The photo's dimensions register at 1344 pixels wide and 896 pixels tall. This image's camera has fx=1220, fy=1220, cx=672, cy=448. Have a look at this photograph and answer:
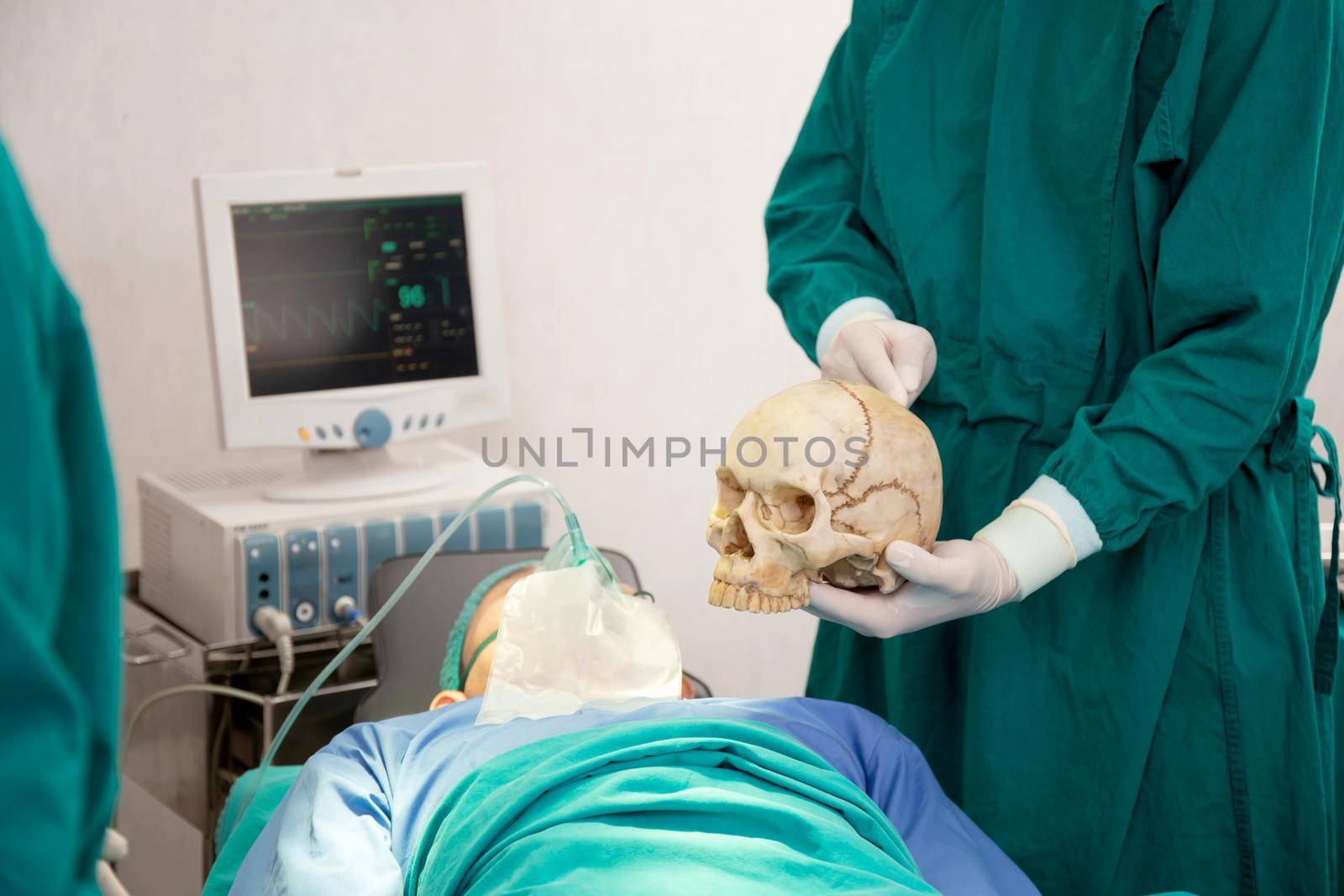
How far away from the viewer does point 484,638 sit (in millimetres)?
1569

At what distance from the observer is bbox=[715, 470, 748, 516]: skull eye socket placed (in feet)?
4.29

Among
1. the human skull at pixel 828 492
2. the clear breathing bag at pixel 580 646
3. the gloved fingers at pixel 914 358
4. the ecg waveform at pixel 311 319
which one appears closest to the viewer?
the human skull at pixel 828 492

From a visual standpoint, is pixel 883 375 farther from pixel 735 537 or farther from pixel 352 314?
pixel 352 314

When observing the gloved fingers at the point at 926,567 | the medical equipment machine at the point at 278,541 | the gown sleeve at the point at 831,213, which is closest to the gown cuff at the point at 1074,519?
the gloved fingers at the point at 926,567

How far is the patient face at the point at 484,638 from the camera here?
5.05 feet

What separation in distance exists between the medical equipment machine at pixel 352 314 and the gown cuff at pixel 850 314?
2.98 feet

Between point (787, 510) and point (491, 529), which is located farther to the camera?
point (491, 529)

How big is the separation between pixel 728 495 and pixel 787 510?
0.09 metres

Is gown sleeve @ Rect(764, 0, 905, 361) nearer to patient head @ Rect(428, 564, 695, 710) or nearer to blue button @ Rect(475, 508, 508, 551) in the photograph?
patient head @ Rect(428, 564, 695, 710)

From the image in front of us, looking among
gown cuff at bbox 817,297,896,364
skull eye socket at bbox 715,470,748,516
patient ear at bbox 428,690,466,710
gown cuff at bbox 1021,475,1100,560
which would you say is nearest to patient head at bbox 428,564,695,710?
patient ear at bbox 428,690,466,710

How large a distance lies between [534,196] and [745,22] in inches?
25.8

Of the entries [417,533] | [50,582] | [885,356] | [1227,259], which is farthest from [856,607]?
[417,533]

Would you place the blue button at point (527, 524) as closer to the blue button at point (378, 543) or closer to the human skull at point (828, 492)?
the blue button at point (378, 543)

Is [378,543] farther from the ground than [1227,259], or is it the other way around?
[1227,259]
